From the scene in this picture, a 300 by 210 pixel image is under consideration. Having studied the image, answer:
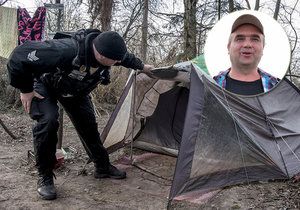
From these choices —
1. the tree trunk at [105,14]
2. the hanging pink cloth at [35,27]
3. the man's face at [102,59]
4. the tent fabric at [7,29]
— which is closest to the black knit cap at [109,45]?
the man's face at [102,59]

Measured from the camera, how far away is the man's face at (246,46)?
12.0 feet

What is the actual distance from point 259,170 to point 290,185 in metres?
0.30

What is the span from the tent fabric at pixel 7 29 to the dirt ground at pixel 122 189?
2179mm

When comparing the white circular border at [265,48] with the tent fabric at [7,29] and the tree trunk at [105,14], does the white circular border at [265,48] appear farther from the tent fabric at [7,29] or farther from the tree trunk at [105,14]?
the tree trunk at [105,14]

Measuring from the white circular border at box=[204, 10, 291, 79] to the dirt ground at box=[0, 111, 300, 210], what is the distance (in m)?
1.14

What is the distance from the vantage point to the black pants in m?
3.60

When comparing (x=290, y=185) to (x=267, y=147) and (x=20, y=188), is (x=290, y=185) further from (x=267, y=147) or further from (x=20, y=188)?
(x=20, y=188)

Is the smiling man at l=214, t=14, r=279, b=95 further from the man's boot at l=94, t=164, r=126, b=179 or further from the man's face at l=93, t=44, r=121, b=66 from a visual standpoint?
the man's boot at l=94, t=164, r=126, b=179

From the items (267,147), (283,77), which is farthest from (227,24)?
(267,147)

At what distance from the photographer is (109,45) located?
11.3 feet

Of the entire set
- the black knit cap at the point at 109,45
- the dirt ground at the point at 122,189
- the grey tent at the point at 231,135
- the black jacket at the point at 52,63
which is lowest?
the dirt ground at the point at 122,189

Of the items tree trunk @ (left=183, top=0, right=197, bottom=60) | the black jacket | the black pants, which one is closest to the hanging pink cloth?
the black pants

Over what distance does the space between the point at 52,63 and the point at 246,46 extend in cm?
171

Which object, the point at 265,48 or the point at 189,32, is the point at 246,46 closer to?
the point at 265,48
